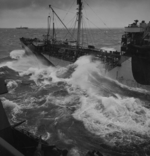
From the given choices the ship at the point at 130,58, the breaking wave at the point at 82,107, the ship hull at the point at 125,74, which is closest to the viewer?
the breaking wave at the point at 82,107

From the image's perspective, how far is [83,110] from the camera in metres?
17.2

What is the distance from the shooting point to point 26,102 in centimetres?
1923

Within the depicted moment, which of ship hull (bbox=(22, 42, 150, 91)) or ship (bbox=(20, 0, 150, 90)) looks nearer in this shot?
ship (bbox=(20, 0, 150, 90))

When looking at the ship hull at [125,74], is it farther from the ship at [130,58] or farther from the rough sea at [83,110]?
the rough sea at [83,110]

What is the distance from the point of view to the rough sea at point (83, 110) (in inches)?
482


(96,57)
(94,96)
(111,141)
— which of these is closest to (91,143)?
(111,141)

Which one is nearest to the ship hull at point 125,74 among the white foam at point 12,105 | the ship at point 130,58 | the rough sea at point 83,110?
the ship at point 130,58

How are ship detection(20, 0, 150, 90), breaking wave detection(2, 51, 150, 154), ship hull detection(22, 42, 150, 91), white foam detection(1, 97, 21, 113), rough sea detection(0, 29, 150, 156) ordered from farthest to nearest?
1. ship hull detection(22, 42, 150, 91)
2. ship detection(20, 0, 150, 90)
3. white foam detection(1, 97, 21, 113)
4. breaking wave detection(2, 51, 150, 154)
5. rough sea detection(0, 29, 150, 156)

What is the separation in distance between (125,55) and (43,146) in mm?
21409

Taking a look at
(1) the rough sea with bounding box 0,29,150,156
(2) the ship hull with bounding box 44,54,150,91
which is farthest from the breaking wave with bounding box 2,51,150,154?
Answer: (2) the ship hull with bounding box 44,54,150,91

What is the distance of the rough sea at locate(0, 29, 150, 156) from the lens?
12.2 meters

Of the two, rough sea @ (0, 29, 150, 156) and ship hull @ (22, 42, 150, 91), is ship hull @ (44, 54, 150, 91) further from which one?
rough sea @ (0, 29, 150, 156)

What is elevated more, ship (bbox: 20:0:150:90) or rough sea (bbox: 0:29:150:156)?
ship (bbox: 20:0:150:90)

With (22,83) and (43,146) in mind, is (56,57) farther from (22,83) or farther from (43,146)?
(43,146)
